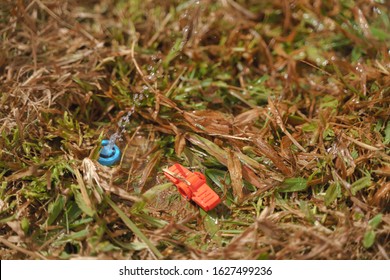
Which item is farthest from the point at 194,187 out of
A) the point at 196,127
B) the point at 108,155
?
the point at 108,155

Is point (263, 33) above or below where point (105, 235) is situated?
above

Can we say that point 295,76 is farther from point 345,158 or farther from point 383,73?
point 345,158

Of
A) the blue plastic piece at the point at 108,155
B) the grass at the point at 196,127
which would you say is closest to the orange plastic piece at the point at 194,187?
the grass at the point at 196,127

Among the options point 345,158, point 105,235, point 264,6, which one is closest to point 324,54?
point 264,6

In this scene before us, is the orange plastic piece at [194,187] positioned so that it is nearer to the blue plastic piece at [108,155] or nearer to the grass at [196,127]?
the grass at [196,127]

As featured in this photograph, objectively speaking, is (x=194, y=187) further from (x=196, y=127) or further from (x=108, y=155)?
(x=108, y=155)

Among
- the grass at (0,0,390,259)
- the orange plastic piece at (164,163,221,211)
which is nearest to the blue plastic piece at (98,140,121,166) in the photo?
the grass at (0,0,390,259)
